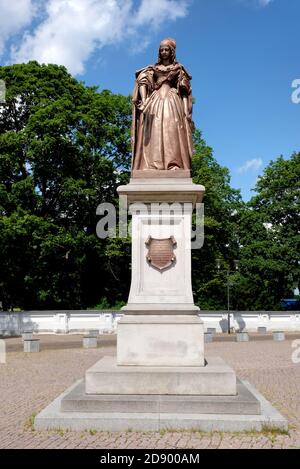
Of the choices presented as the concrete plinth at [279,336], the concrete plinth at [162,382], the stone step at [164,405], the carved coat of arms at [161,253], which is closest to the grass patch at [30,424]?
the stone step at [164,405]

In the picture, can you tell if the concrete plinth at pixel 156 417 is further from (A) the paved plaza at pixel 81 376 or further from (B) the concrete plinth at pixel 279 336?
(B) the concrete plinth at pixel 279 336

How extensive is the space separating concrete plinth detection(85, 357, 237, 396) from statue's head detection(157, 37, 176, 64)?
6164 millimetres

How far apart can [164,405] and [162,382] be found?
0.47 m

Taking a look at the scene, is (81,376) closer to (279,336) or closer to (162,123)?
(162,123)

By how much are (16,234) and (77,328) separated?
740cm

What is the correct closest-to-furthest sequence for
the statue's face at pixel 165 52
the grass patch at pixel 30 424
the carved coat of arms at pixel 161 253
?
the grass patch at pixel 30 424 < the carved coat of arms at pixel 161 253 < the statue's face at pixel 165 52

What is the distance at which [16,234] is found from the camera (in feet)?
90.1

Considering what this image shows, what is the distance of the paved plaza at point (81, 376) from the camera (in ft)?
20.7

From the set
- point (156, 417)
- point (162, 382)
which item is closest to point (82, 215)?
point (162, 382)

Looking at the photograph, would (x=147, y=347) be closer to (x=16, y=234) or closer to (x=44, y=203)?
(x=16, y=234)

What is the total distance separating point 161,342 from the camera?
832 centimetres

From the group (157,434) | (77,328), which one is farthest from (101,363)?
(77,328)

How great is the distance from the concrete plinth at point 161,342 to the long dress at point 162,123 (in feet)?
9.85

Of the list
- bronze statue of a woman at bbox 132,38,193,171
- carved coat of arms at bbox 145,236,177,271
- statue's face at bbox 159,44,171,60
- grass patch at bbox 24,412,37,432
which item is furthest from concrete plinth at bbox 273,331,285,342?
grass patch at bbox 24,412,37,432
